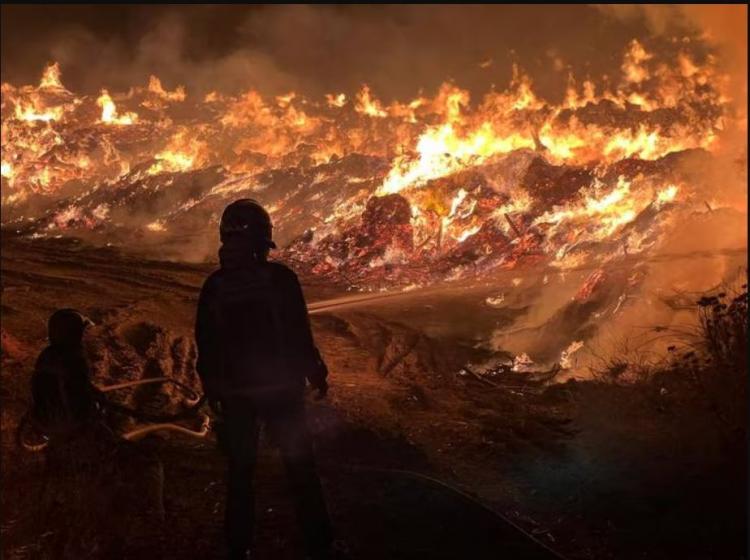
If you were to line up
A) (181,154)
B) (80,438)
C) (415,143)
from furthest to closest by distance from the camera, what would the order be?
(181,154), (415,143), (80,438)

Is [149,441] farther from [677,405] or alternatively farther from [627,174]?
[627,174]

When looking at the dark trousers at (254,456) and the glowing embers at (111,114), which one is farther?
the glowing embers at (111,114)

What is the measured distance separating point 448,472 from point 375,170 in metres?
17.6

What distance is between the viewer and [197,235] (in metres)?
19.3

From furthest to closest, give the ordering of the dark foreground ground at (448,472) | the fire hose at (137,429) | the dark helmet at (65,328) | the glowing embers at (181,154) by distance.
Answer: the glowing embers at (181,154)
the fire hose at (137,429)
the dark helmet at (65,328)
the dark foreground ground at (448,472)

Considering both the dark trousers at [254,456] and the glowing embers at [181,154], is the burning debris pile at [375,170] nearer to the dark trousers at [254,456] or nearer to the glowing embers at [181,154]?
the glowing embers at [181,154]

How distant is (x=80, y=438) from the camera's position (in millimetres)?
4371

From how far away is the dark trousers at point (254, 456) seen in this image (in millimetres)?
3395

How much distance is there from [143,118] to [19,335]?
2498 cm

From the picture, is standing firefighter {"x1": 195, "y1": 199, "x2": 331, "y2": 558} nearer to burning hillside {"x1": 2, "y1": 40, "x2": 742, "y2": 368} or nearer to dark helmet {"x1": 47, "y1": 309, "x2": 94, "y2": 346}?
dark helmet {"x1": 47, "y1": 309, "x2": 94, "y2": 346}

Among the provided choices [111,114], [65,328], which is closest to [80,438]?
[65,328]

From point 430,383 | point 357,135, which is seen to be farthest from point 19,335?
point 357,135

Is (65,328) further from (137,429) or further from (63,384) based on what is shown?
(137,429)

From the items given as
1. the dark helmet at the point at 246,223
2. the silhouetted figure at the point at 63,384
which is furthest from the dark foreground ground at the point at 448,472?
the dark helmet at the point at 246,223
